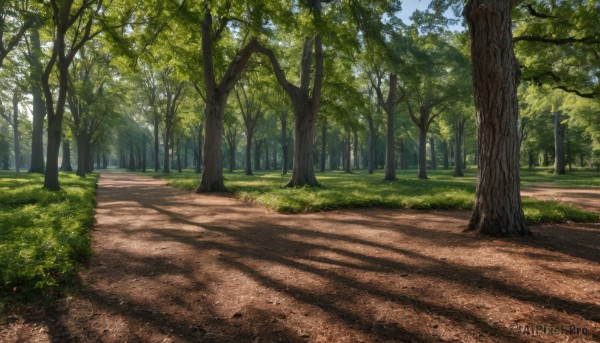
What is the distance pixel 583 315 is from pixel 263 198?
9.02 meters

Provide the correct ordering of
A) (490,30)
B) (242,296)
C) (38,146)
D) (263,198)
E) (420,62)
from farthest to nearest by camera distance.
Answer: (38,146) → (420,62) → (263,198) → (490,30) → (242,296)

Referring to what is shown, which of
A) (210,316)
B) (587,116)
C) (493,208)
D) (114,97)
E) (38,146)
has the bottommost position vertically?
(210,316)

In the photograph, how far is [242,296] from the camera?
364cm

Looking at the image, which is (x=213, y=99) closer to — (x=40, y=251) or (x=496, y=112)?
(x=40, y=251)

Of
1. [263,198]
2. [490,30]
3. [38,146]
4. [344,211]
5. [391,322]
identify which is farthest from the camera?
[38,146]

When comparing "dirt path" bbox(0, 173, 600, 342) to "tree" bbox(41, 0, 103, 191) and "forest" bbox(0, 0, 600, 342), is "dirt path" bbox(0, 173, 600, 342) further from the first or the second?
"tree" bbox(41, 0, 103, 191)

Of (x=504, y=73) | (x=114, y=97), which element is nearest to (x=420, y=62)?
(x=504, y=73)

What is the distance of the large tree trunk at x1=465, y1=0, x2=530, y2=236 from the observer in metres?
5.77

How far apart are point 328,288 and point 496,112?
4395mm

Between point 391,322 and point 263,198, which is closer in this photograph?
point 391,322

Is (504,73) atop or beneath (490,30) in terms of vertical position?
beneath

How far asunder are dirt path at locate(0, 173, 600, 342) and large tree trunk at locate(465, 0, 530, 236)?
22.5 inches

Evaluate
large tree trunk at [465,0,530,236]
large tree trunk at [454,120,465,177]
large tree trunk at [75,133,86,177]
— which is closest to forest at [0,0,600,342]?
large tree trunk at [465,0,530,236]

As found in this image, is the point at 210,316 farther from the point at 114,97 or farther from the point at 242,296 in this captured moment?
the point at 114,97
